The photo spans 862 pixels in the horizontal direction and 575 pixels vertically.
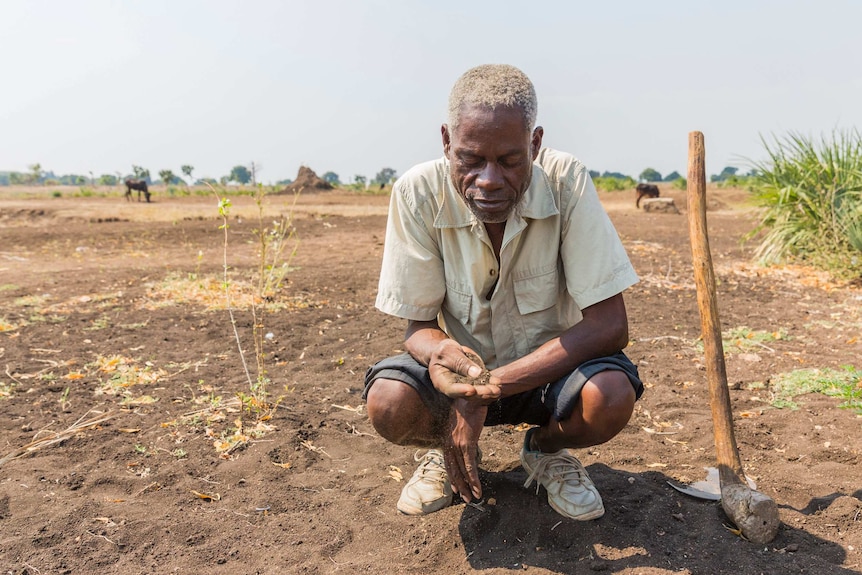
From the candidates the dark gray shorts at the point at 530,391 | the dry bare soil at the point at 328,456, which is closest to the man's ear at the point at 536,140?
the dark gray shorts at the point at 530,391

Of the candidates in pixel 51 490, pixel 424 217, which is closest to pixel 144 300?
pixel 51 490

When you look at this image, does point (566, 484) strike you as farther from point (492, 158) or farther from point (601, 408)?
point (492, 158)

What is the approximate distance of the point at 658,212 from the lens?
15.8 m

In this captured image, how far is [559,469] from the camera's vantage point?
2.43 meters

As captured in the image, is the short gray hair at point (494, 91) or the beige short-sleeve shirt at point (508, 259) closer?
the short gray hair at point (494, 91)

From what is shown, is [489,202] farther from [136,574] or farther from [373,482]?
[136,574]

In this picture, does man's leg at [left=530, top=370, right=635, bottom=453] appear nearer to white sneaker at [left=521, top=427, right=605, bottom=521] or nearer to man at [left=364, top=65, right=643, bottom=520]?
man at [left=364, top=65, right=643, bottom=520]

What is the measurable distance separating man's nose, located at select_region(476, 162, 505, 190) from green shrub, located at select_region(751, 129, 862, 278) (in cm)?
578

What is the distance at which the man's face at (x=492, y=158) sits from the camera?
6.66 ft

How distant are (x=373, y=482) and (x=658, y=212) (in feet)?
47.1

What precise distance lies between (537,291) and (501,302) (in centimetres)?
13

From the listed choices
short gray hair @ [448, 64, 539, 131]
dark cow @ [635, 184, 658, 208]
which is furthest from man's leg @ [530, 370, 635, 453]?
dark cow @ [635, 184, 658, 208]

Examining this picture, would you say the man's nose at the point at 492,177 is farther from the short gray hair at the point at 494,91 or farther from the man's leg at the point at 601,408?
the man's leg at the point at 601,408

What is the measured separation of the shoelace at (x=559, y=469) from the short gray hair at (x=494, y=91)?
1157 millimetres
